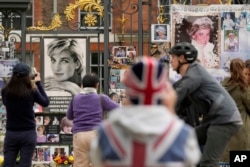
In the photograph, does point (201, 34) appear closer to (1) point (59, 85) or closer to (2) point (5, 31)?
(1) point (59, 85)

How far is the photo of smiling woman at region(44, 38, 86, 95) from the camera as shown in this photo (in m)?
13.5

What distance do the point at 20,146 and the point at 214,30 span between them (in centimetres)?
456

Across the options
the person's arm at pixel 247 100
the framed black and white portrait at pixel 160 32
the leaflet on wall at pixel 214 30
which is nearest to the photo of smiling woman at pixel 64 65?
the framed black and white portrait at pixel 160 32

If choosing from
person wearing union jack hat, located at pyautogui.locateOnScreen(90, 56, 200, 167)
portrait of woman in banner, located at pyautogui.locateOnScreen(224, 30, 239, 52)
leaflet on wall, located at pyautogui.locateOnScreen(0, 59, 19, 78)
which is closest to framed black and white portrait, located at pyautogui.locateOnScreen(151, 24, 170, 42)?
portrait of woman in banner, located at pyautogui.locateOnScreen(224, 30, 239, 52)

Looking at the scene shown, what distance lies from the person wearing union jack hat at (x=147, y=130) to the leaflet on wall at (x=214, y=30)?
918 centimetres

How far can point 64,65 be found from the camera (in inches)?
538

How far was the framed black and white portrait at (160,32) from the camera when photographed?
13.2 metres

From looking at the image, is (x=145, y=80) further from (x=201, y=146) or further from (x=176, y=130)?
(x=201, y=146)

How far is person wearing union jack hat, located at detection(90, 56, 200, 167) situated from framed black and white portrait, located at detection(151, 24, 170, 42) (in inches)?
355

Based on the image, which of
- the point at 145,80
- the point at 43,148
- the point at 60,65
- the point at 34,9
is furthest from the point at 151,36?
the point at 34,9

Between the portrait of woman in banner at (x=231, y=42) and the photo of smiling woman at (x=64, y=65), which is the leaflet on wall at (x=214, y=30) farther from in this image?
the photo of smiling woman at (x=64, y=65)

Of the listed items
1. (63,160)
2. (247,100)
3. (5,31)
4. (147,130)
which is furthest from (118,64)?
(147,130)

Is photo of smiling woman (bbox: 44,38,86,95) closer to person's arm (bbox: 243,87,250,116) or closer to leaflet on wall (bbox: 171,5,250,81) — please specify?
Result: leaflet on wall (bbox: 171,5,250,81)

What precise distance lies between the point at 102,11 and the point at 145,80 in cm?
974
